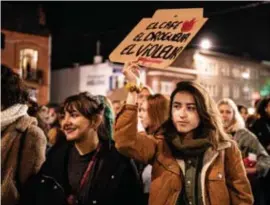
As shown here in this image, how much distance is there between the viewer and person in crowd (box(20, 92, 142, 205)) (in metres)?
3.23

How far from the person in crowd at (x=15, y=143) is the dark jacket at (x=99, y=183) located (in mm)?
175

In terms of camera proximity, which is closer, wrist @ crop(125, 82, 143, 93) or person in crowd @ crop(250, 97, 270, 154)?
wrist @ crop(125, 82, 143, 93)

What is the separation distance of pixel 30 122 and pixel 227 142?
1565 millimetres

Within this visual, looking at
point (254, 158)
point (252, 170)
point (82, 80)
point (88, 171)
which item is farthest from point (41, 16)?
point (88, 171)

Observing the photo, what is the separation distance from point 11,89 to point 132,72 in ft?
3.44

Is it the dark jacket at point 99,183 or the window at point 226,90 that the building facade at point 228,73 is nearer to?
Result: the window at point 226,90

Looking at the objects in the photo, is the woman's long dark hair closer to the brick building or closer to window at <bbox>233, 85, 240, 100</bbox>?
the brick building

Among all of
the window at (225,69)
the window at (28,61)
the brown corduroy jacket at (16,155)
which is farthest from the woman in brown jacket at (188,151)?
the window at (225,69)

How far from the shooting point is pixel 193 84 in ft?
11.3

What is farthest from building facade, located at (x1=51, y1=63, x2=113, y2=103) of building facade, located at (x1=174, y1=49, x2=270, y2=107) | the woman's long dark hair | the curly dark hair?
the woman's long dark hair

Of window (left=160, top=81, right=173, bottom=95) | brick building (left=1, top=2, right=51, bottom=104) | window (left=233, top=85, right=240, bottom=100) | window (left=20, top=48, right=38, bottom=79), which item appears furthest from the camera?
window (left=233, top=85, right=240, bottom=100)

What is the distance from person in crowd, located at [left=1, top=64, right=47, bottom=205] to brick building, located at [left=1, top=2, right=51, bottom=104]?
90.0ft

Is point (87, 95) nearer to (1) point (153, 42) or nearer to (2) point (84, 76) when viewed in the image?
(1) point (153, 42)

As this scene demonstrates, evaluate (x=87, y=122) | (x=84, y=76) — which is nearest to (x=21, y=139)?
(x=87, y=122)
